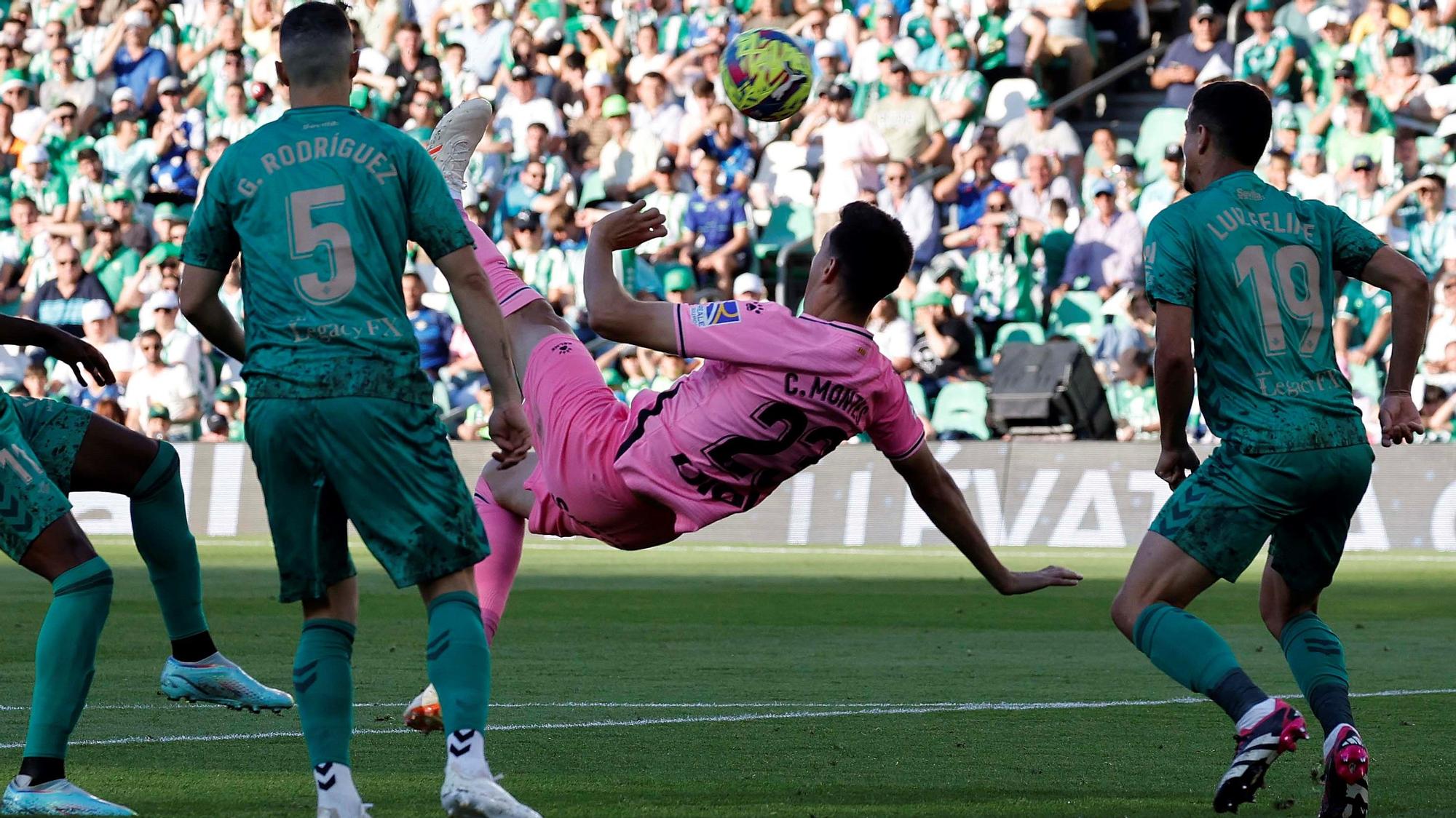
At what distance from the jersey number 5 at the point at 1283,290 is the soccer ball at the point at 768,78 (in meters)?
5.33

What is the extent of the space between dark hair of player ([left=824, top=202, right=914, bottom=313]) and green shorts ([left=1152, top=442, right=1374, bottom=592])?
1131 millimetres

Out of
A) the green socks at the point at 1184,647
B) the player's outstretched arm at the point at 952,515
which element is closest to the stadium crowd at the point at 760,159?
the player's outstretched arm at the point at 952,515

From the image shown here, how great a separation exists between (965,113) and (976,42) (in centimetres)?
108

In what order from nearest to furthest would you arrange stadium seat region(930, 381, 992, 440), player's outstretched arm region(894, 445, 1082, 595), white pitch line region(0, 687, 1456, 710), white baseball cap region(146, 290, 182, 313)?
1. player's outstretched arm region(894, 445, 1082, 595)
2. white pitch line region(0, 687, 1456, 710)
3. stadium seat region(930, 381, 992, 440)
4. white baseball cap region(146, 290, 182, 313)

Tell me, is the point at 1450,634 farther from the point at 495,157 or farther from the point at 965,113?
the point at 495,157

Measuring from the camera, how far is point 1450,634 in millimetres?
10914

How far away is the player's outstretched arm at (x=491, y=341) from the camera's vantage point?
200 inches

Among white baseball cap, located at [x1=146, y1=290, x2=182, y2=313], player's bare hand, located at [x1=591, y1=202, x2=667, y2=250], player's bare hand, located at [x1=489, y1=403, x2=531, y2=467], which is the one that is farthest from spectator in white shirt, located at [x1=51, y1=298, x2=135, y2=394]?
player's bare hand, located at [x1=489, y1=403, x2=531, y2=467]

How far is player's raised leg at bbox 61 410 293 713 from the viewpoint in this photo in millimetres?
6148

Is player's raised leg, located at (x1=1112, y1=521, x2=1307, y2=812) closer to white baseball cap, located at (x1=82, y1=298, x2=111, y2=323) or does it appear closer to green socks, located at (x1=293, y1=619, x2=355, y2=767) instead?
green socks, located at (x1=293, y1=619, x2=355, y2=767)

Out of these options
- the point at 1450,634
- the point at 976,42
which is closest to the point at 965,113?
the point at 976,42

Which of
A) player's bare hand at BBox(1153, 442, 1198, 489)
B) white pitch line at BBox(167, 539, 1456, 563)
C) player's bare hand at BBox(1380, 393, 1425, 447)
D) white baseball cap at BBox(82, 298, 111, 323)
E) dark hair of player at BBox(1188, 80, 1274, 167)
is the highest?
dark hair of player at BBox(1188, 80, 1274, 167)

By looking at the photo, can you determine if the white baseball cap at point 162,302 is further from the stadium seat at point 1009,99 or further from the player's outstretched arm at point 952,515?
the player's outstretched arm at point 952,515

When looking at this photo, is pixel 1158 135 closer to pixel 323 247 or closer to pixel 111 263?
pixel 111 263
